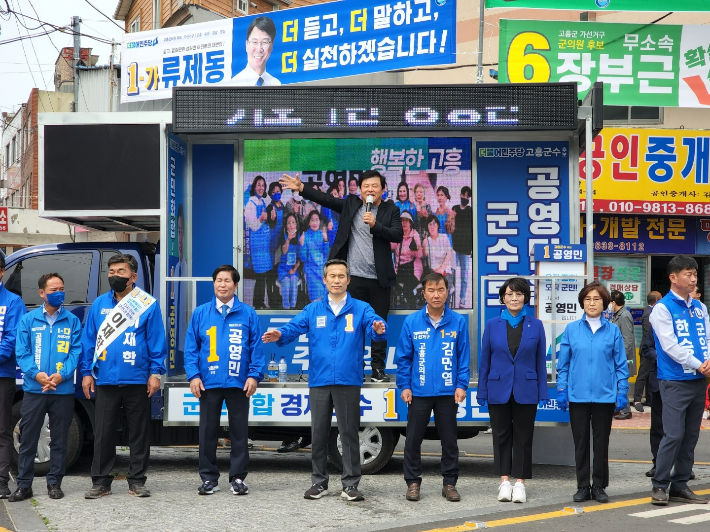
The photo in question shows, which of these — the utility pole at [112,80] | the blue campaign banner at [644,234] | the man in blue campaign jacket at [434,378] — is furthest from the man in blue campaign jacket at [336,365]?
the utility pole at [112,80]

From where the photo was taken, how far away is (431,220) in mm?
8664

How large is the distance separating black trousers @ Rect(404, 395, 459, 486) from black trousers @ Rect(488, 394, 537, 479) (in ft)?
1.10

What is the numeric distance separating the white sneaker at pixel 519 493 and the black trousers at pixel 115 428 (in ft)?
Result: 9.85

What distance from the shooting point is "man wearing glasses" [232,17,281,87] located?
1429 centimetres

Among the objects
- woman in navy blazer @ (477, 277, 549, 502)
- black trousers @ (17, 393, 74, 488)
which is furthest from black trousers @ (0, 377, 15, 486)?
woman in navy blazer @ (477, 277, 549, 502)

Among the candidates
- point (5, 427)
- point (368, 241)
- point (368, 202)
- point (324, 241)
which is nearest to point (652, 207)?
point (324, 241)

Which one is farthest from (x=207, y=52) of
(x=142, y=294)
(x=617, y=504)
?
(x=617, y=504)

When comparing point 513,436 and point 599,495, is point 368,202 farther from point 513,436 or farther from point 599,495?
point 599,495

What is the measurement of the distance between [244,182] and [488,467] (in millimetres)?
3928

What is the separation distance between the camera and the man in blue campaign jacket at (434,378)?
669 centimetres

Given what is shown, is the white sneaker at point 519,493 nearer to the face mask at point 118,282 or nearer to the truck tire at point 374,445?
→ the truck tire at point 374,445

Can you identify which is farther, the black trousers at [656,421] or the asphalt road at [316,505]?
the black trousers at [656,421]

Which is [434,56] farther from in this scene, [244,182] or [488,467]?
[488,467]

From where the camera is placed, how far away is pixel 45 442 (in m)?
7.68
